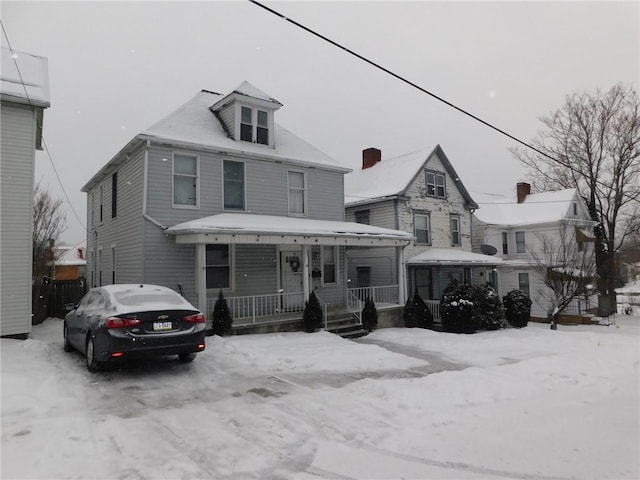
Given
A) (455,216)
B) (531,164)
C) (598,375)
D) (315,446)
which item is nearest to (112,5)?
(315,446)

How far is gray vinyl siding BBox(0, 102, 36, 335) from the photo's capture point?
405 inches

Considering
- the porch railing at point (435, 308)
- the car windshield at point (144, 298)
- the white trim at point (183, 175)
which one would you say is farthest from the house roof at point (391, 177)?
the car windshield at point (144, 298)

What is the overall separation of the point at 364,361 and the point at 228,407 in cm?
380

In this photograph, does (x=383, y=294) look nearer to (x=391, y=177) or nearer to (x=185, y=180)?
(x=391, y=177)

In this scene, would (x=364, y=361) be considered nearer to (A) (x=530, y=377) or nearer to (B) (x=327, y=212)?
(A) (x=530, y=377)

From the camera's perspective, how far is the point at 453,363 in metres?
9.29

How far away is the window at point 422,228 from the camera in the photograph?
2222 cm

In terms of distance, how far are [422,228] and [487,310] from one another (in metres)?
7.17

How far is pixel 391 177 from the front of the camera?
2319 centimetres

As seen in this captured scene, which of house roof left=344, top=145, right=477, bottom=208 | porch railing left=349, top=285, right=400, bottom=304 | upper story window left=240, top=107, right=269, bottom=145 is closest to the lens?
upper story window left=240, top=107, right=269, bottom=145

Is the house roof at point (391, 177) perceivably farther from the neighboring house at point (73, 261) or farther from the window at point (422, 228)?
the neighboring house at point (73, 261)

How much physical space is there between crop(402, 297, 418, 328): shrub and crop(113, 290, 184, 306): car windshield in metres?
10.2

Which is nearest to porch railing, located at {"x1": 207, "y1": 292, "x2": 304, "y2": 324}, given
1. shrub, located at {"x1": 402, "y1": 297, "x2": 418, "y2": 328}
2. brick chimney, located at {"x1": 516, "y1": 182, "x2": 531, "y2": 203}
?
shrub, located at {"x1": 402, "y1": 297, "x2": 418, "y2": 328}

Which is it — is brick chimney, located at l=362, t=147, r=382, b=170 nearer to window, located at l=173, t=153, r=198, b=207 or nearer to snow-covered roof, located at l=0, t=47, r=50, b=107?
window, located at l=173, t=153, r=198, b=207
